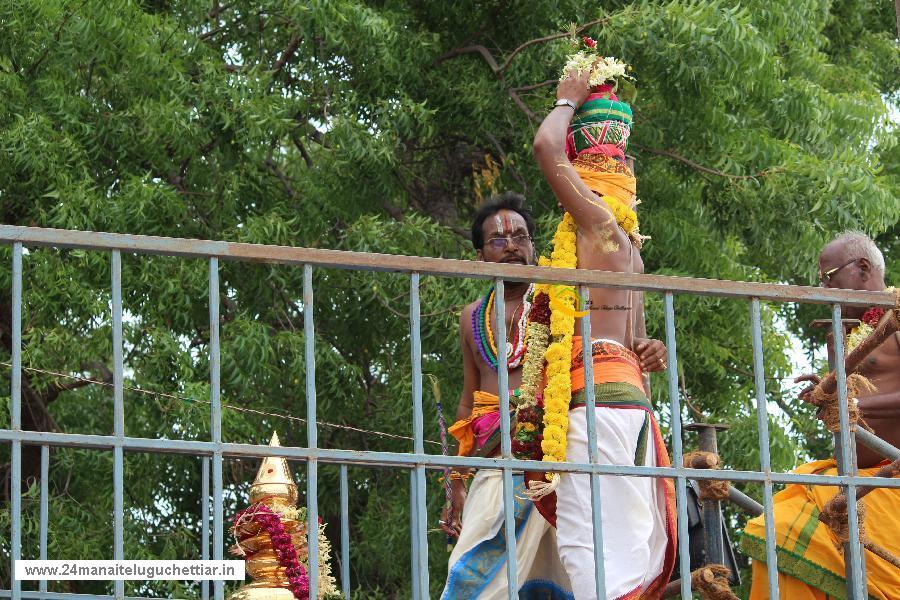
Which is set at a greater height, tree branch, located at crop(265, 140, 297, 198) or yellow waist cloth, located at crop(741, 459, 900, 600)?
tree branch, located at crop(265, 140, 297, 198)

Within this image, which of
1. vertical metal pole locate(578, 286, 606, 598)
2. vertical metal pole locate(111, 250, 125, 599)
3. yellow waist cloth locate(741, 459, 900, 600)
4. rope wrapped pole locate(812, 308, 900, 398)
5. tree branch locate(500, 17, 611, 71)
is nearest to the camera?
vertical metal pole locate(111, 250, 125, 599)

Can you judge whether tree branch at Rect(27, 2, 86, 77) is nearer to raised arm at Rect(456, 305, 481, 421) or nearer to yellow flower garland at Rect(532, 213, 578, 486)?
raised arm at Rect(456, 305, 481, 421)

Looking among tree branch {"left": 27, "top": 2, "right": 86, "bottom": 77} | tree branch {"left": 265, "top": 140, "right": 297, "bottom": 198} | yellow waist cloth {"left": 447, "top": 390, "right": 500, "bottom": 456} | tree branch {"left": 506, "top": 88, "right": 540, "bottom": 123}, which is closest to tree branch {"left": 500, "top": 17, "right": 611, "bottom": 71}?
tree branch {"left": 506, "top": 88, "right": 540, "bottom": 123}

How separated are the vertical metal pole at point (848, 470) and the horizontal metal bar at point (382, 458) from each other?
0.06 m

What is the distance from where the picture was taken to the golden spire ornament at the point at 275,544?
5.21m

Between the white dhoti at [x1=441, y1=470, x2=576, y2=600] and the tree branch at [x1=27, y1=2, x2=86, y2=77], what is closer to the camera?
the white dhoti at [x1=441, y1=470, x2=576, y2=600]

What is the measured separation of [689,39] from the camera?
31.2 feet

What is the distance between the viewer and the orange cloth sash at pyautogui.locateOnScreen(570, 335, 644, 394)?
5379 mm

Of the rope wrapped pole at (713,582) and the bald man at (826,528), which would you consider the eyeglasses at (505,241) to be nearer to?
the bald man at (826,528)

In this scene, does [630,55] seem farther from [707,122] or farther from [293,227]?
[293,227]

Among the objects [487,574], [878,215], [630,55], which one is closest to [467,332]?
[487,574]

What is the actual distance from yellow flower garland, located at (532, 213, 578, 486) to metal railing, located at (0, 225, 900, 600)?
1.53 feet

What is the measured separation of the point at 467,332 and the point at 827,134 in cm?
483

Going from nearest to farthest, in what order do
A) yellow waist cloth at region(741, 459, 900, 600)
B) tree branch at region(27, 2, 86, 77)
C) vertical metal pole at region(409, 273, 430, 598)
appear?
vertical metal pole at region(409, 273, 430, 598) < yellow waist cloth at region(741, 459, 900, 600) < tree branch at region(27, 2, 86, 77)
